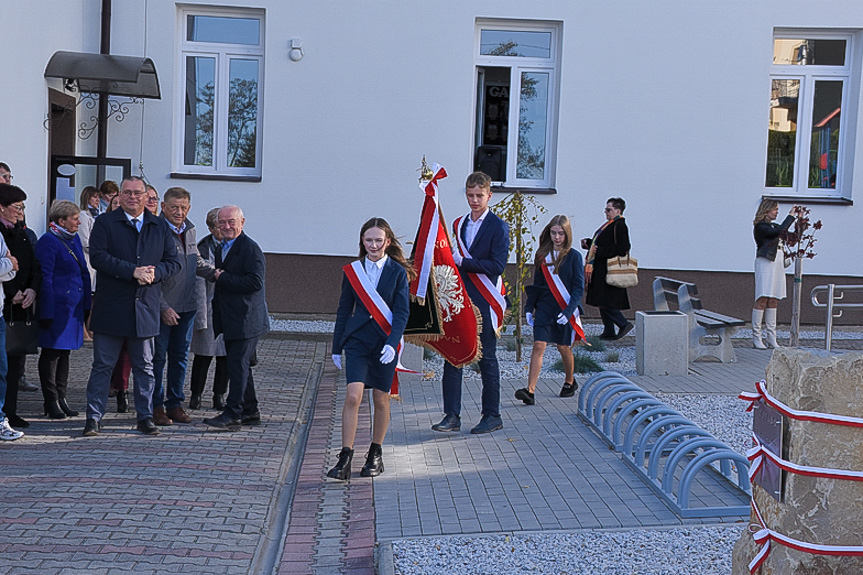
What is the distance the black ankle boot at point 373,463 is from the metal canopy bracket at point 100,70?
306 inches

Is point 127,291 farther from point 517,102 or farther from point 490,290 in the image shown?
point 517,102

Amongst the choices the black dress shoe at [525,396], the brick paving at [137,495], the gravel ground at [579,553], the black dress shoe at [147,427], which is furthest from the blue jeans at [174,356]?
the gravel ground at [579,553]

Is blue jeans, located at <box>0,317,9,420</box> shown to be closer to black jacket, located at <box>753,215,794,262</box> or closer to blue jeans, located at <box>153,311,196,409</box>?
blue jeans, located at <box>153,311,196,409</box>

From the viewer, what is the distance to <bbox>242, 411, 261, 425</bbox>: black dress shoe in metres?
7.97

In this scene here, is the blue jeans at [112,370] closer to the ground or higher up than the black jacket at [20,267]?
closer to the ground

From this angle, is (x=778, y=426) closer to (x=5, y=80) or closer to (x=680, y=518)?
(x=680, y=518)

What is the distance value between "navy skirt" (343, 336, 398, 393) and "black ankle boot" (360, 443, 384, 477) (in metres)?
0.40

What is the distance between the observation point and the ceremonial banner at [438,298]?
24.2 feet

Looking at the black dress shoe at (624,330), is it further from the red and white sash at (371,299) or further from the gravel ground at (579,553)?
the gravel ground at (579,553)

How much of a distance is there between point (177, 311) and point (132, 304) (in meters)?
0.70

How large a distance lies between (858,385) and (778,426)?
31 centimetres

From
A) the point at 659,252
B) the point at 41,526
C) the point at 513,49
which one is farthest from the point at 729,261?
the point at 41,526

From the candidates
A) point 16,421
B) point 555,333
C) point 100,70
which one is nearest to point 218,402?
point 16,421

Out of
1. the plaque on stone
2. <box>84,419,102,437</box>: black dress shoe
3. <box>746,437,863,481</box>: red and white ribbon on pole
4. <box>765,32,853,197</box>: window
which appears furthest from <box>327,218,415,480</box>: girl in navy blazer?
<box>765,32,853,197</box>: window
